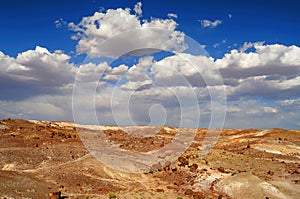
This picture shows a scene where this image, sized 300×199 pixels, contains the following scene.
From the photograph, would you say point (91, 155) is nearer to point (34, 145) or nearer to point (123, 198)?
point (34, 145)

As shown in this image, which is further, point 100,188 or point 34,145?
point 34,145

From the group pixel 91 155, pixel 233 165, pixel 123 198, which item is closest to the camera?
pixel 123 198

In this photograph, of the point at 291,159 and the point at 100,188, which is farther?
the point at 291,159

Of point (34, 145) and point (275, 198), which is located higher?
point (34, 145)

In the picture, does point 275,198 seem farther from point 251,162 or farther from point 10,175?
point 10,175

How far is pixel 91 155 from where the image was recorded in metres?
44.5

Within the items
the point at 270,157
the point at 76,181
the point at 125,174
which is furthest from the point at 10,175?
the point at 270,157

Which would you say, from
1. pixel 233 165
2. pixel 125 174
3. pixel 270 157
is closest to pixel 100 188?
pixel 125 174

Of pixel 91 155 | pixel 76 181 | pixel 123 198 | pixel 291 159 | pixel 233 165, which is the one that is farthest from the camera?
pixel 291 159

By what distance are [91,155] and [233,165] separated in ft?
75.7

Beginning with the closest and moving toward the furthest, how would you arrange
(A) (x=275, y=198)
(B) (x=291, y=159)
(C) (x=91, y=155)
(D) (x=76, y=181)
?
1. (A) (x=275, y=198)
2. (D) (x=76, y=181)
3. (C) (x=91, y=155)
4. (B) (x=291, y=159)

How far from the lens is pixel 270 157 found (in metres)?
55.0

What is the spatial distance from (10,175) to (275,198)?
2779 cm

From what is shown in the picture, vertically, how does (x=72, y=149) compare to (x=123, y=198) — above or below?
above
